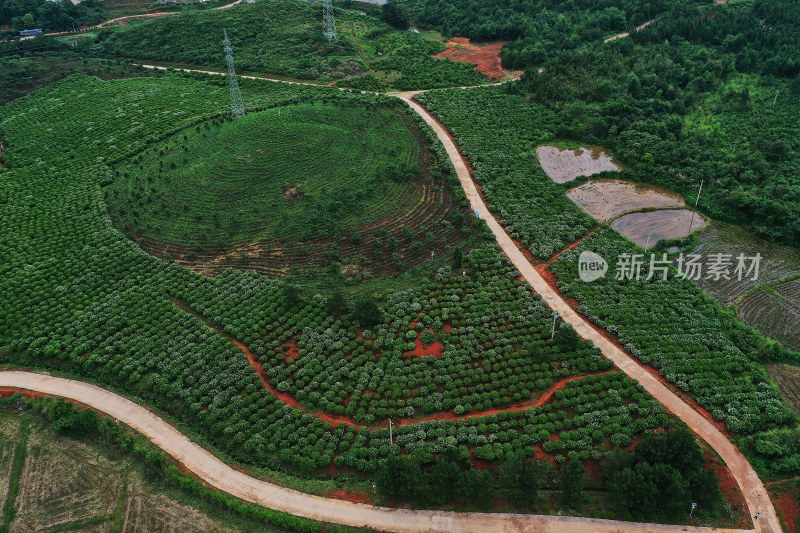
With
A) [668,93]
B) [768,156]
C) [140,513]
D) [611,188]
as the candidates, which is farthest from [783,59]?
[140,513]

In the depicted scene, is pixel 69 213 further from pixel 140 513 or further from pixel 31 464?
pixel 140 513

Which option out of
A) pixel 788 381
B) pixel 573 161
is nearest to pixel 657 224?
pixel 573 161

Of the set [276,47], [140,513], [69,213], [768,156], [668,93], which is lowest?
[140,513]

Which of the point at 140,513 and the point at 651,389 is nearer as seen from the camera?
the point at 140,513

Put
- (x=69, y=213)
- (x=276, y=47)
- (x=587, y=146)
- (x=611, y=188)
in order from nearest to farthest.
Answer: (x=69, y=213) < (x=611, y=188) < (x=587, y=146) < (x=276, y=47)

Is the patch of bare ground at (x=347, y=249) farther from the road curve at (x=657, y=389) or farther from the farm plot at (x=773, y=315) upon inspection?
the farm plot at (x=773, y=315)

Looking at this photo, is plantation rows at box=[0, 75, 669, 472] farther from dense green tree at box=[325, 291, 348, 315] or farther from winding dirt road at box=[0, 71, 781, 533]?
winding dirt road at box=[0, 71, 781, 533]

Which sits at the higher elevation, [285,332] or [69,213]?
[69,213]
